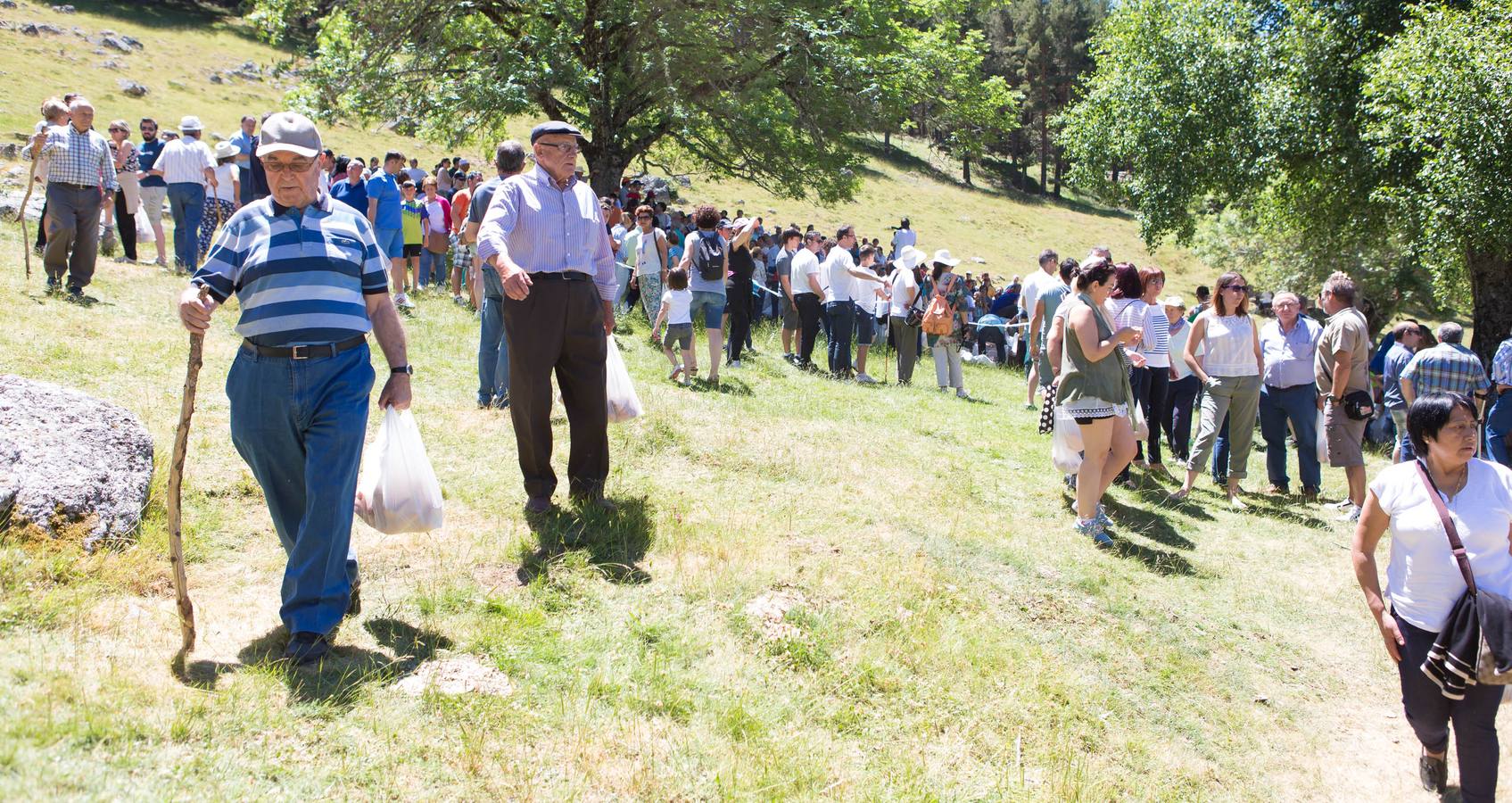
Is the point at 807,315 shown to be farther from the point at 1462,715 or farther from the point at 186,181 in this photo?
the point at 1462,715

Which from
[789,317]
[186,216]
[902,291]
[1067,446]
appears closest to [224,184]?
[186,216]

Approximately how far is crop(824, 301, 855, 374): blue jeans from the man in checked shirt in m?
7.44

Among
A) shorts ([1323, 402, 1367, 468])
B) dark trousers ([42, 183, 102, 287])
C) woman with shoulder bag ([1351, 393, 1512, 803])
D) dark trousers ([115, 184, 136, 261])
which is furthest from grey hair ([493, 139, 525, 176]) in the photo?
dark trousers ([115, 184, 136, 261])

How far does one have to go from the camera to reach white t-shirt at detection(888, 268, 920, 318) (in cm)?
1198

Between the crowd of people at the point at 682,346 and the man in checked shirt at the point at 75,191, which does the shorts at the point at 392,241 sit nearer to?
the crowd of people at the point at 682,346

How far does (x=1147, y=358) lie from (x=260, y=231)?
8018 millimetres

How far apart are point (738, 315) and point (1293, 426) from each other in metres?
5.98

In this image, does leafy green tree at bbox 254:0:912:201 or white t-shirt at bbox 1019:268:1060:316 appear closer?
white t-shirt at bbox 1019:268:1060:316

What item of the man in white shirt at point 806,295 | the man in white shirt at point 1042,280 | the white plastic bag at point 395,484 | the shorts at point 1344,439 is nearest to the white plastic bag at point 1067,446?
the shorts at point 1344,439

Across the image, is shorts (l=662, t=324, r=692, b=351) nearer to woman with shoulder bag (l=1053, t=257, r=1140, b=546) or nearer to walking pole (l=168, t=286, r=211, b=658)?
woman with shoulder bag (l=1053, t=257, r=1140, b=546)

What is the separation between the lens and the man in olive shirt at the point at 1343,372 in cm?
830

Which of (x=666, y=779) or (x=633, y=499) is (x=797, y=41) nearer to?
(x=633, y=499)

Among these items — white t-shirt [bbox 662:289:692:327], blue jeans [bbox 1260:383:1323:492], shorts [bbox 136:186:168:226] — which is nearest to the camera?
blue jeans [bbox 1260:383:1323:492]

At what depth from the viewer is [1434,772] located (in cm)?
447
